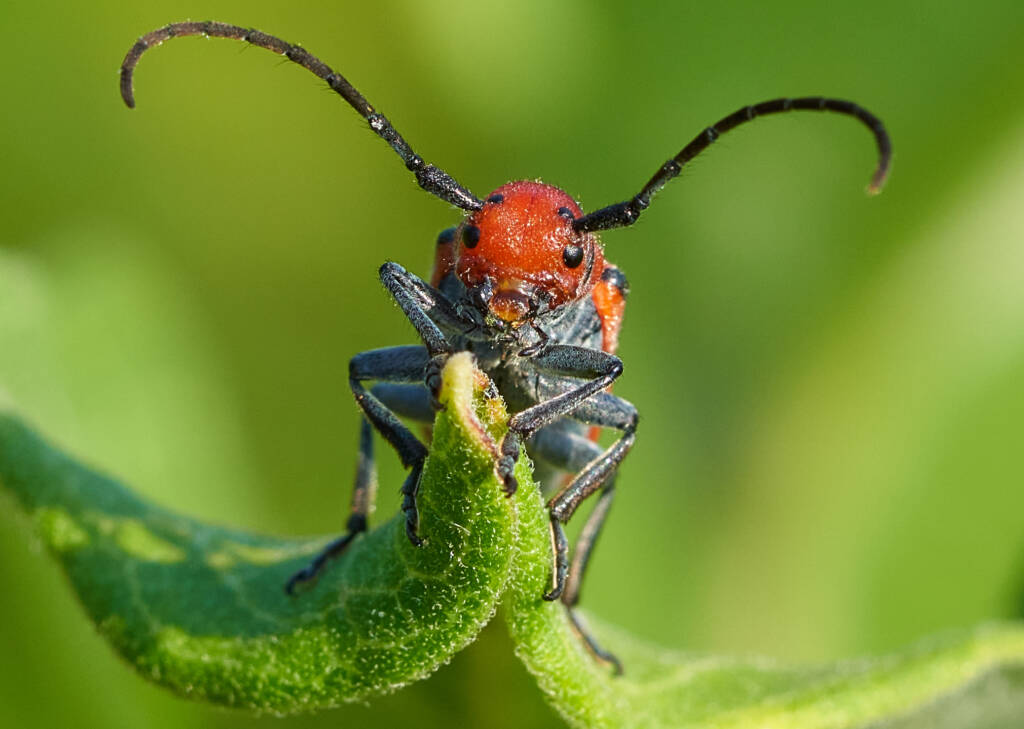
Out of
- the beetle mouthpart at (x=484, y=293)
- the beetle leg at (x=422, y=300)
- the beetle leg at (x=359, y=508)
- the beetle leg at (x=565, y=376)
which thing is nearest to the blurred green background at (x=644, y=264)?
the beetle leg at (x=359, y=508)

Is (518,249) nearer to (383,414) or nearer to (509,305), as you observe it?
(509,305)

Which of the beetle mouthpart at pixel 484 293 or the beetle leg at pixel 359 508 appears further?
the beetle mouthpart at pixel 484 293

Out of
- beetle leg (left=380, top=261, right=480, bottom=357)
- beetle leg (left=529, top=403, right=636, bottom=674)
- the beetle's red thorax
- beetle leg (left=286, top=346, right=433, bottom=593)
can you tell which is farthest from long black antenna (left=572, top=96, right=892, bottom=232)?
beetle leg (left=286, top=346, right=433, bottom=593)

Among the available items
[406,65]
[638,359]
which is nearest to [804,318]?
[638,359]

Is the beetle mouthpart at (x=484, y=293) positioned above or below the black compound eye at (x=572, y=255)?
below

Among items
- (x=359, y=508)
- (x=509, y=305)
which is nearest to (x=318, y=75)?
(x=509, y=305)

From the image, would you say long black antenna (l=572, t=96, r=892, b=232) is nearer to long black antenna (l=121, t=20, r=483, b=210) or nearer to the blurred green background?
long black antenna (l=121, t=20, r=483, b=210)

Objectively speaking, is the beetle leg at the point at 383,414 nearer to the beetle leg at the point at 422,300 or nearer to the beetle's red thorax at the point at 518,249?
the beetle leg at the point at 422,300
